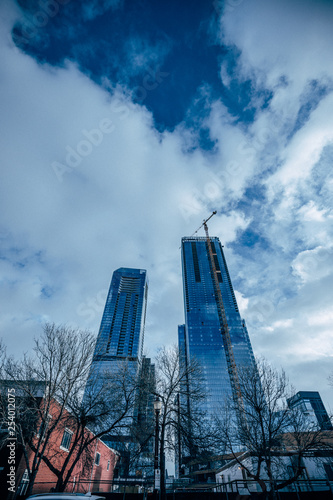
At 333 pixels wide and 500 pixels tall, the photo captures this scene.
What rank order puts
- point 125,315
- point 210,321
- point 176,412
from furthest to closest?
point 125,315 < point 210,321 < point 176,412

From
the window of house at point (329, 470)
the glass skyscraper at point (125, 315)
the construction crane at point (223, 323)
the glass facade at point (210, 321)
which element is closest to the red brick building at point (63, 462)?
the window of house at point (329, 470)

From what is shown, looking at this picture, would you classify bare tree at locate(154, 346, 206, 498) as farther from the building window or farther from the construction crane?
the construction crane

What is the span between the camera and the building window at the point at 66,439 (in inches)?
800

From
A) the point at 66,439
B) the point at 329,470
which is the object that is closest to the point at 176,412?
the point at 66,439

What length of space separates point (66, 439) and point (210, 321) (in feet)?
468

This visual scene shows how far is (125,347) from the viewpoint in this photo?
472 ft

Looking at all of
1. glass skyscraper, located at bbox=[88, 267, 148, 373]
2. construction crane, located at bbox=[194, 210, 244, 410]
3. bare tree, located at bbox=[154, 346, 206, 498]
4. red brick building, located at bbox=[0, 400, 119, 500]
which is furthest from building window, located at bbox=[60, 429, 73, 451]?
construction crane, located at bbox=[194, 210, 244, 410]

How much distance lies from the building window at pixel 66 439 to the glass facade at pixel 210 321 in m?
108

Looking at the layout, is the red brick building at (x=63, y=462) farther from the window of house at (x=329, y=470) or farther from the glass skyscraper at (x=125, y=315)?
the glass skyscraper at (x=125, y=315)

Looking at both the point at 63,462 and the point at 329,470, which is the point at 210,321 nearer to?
the point at 329,470

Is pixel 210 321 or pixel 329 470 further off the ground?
pixel 210 321

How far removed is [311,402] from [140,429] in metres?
148

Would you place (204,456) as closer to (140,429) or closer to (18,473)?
(140,429)

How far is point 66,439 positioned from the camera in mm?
20984
